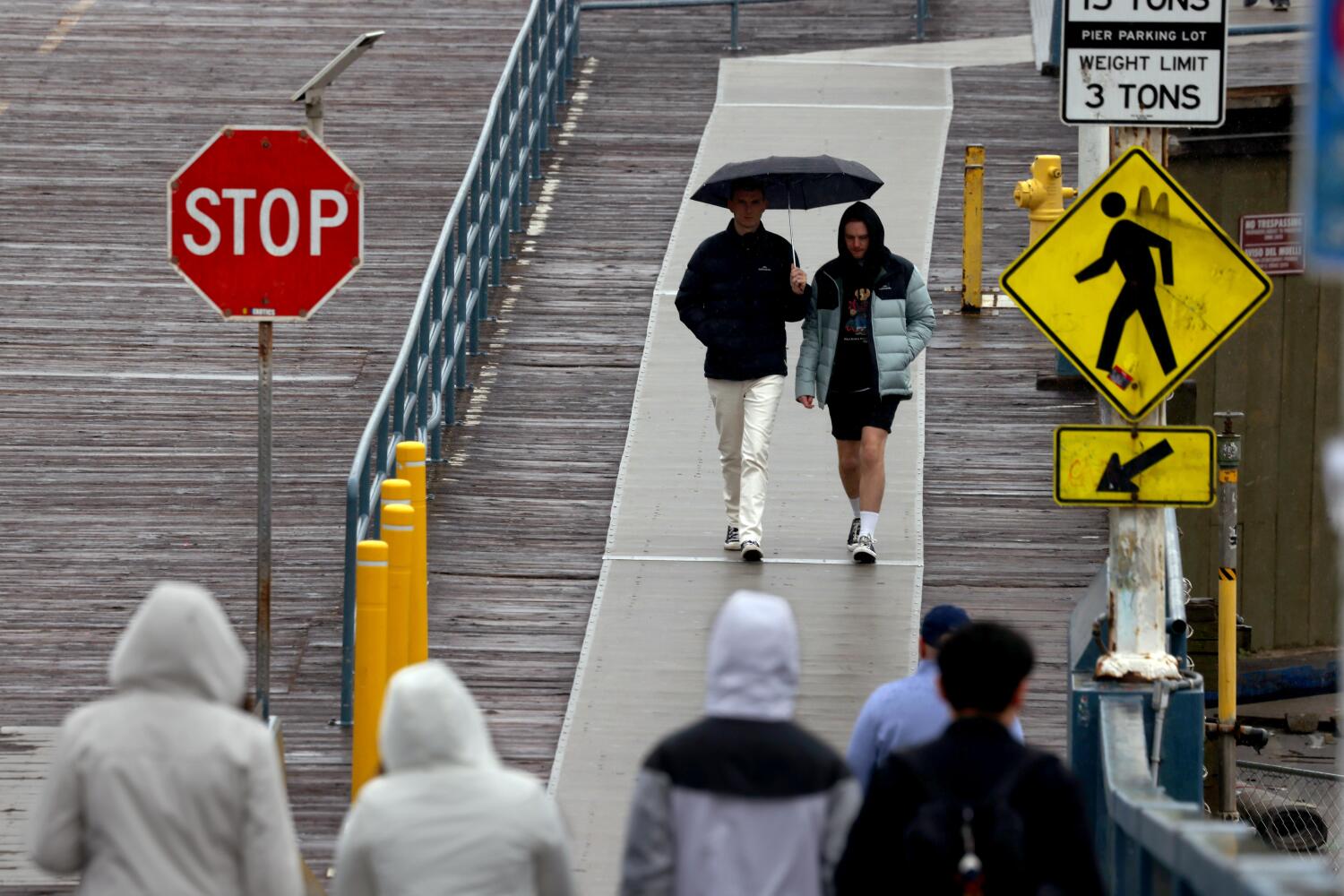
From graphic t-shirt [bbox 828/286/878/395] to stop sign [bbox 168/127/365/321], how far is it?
3157mm

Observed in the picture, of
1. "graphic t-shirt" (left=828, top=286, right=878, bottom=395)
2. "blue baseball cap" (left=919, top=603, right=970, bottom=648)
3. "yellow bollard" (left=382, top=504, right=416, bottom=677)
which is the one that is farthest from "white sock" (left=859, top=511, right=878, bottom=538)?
"blue baseball cap" (left=919, top=603, right=970, bottom=648)

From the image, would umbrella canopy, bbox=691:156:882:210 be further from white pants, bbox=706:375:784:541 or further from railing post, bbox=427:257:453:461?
railing post, bbox=427:257:453:461

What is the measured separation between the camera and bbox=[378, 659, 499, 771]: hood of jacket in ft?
15.4

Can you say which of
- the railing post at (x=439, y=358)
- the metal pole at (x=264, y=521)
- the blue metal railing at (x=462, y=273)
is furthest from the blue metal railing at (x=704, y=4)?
the metal pole at (x=264, y=521)

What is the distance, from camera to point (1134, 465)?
25.4 ft

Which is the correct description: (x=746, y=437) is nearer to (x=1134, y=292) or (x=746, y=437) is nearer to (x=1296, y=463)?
(x=1134, y=292)

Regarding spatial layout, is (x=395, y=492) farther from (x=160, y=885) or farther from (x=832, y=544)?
(x=160, y=885)

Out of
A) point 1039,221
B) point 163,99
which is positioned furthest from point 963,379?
point 163,99

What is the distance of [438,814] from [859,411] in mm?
7043

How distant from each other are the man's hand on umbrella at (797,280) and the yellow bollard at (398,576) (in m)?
3.03

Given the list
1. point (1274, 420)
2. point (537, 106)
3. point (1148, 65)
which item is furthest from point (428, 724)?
point (537, 106)

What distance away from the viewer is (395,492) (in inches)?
367

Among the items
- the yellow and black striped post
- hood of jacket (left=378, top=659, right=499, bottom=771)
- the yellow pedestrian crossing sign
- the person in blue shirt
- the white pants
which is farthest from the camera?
the yellow and black striped post

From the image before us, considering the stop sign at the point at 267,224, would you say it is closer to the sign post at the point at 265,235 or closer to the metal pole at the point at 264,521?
the sign post at the point at 265,235
